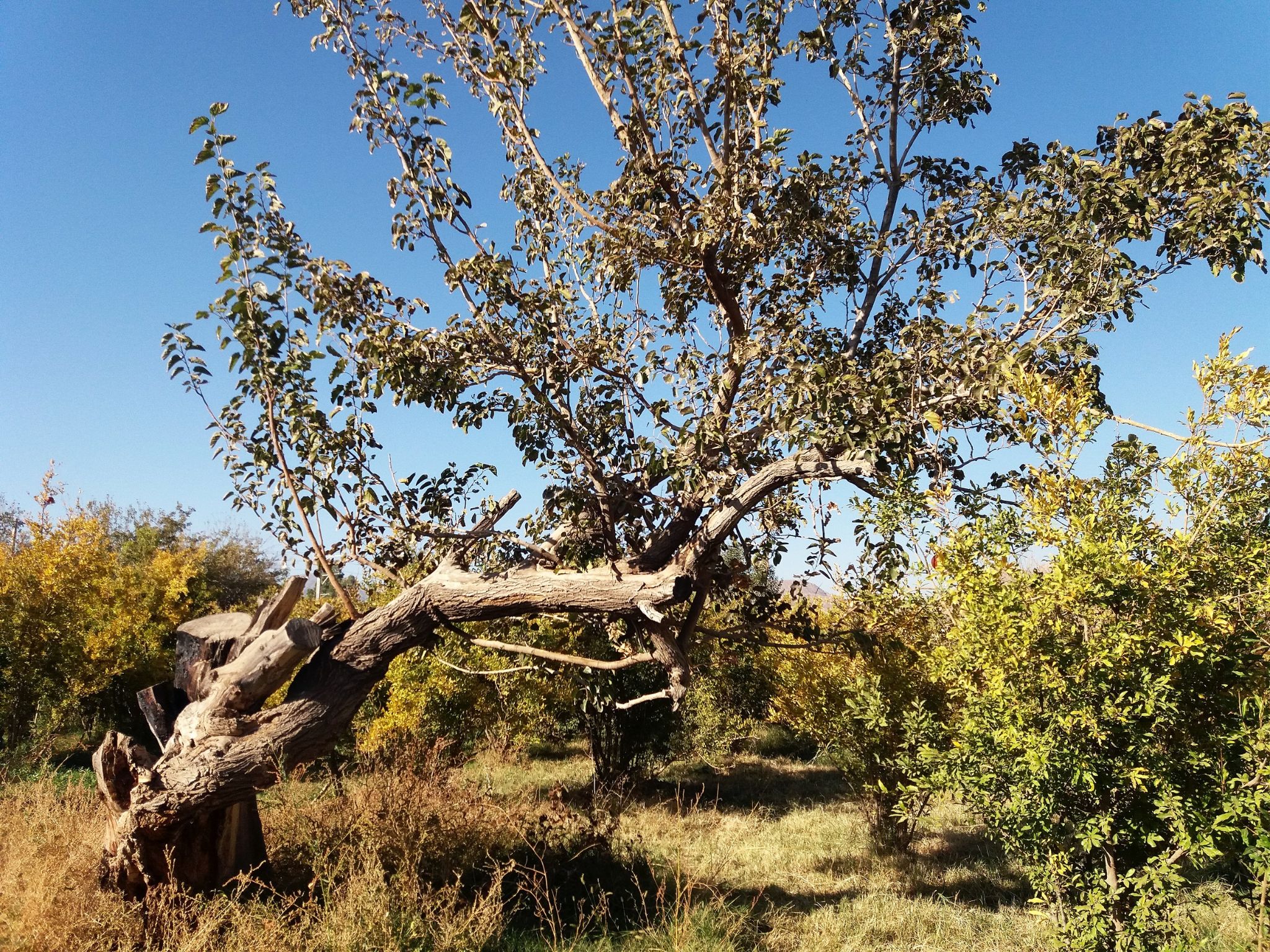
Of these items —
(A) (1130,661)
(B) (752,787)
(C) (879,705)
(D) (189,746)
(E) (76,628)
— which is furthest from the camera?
(B) (752,787)

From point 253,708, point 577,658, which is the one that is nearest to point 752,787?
point 577,658

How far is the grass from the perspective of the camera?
410 cm

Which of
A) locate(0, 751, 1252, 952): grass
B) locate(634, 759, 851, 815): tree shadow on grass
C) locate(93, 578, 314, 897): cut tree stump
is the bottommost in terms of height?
locate(634, 759, 851, 815): tree shadow on grass

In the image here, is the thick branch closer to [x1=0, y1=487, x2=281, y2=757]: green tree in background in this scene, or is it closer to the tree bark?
the tree bark

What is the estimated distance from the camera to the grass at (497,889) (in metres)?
4.10

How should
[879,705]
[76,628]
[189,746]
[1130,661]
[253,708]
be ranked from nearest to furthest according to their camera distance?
[1130,661] < [189,746] < [253,708] < [879,705] < [76,628]

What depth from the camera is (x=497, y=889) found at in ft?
14.8

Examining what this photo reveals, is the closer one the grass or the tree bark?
the grass

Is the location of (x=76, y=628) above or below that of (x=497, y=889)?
above

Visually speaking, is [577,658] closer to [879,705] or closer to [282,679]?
[282,679]

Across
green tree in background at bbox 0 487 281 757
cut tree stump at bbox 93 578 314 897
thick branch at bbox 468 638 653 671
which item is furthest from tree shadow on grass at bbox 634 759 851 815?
green tree in background at bbox 0 487 281 757

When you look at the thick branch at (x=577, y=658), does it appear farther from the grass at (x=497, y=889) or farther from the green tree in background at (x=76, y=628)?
the green tree in background at (x=76, y=628)

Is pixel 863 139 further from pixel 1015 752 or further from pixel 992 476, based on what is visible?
pixel 1015 752

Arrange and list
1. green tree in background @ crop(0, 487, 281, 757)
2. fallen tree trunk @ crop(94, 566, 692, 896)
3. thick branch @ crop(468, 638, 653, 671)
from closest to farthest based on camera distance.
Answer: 1. fallen tree trunk @ crop(94, 566, 692, 896)
2. thick branch @ crop(468, 638, 653, 671)
3. green tree in background @ crop(0, 487, 281, 757)
